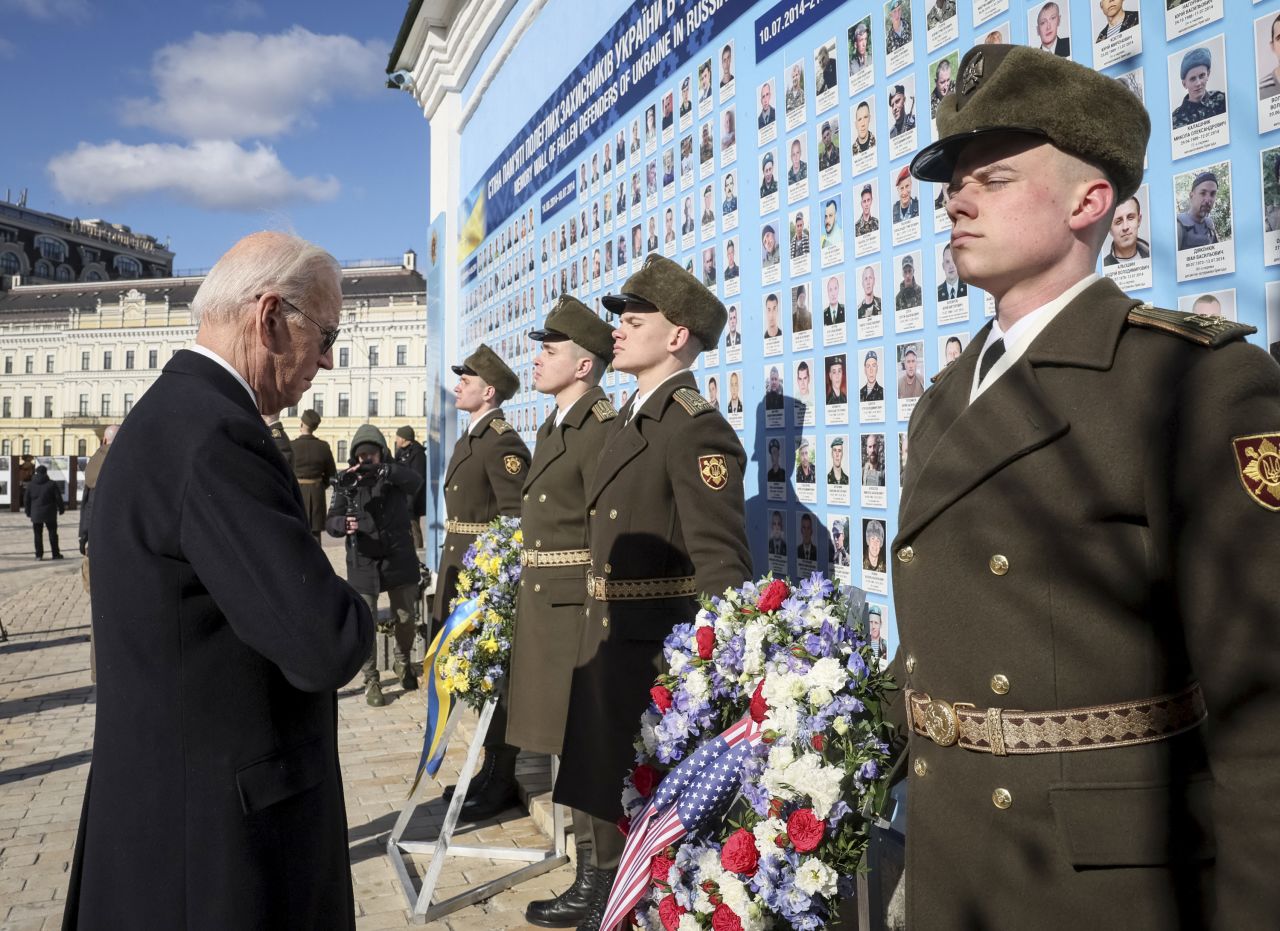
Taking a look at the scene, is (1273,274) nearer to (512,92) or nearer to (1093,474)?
(1093,474)

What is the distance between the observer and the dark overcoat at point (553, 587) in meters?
4.26

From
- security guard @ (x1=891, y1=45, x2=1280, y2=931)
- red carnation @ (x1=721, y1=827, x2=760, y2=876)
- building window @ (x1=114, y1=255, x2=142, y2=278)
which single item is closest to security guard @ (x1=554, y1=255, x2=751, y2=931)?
red carnation @ (x1=721, y1=827, x2=760, y2=876)

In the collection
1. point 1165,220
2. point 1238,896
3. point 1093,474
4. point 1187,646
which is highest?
point 1165,220

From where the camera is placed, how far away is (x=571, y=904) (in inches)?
152

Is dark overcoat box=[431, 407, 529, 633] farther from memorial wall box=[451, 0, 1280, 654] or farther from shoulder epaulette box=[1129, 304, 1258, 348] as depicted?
shoulder epaulette box=[1129, 304, 1258, 348]

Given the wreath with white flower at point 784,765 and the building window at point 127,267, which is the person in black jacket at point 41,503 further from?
the building window at point 127,267

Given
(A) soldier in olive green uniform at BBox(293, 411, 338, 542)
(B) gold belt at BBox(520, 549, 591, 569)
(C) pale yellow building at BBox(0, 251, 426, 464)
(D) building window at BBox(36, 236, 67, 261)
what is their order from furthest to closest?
(D) building window at BBox(36, 236, 67, 261), (C) pale yellow building at BBox(0, 251, 426, 464), (A) soldier in olive green uniform at BBox(293, 411, 338, 542), (B) gold belt at BBox(520, 549, 591, 569)

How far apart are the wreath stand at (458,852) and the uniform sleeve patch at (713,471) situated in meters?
1.68

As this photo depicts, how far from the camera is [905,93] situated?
10.8ft

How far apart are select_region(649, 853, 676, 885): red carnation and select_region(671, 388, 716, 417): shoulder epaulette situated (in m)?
1.50

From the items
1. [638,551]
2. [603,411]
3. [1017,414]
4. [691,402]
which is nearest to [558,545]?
[603,411]

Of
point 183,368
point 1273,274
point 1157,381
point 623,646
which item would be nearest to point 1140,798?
point 1157,381

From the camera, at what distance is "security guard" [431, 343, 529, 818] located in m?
6.00

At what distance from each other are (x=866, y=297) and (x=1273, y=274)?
1506 millimetres
